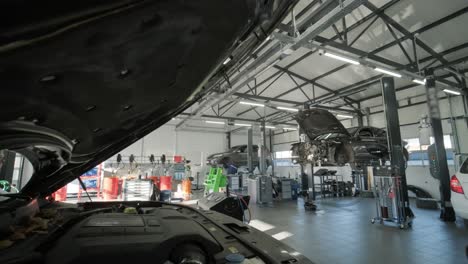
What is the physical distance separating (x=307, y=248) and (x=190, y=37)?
3548 mm

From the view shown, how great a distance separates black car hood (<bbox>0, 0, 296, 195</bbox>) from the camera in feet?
1.41

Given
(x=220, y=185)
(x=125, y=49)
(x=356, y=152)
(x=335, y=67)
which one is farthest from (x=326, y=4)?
(x=220, y=185)

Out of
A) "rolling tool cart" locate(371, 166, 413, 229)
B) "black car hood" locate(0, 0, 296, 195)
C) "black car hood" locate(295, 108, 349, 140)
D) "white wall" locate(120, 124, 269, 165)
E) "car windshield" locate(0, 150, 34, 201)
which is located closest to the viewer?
"black car hood" locate(0, 0, 296, 195)

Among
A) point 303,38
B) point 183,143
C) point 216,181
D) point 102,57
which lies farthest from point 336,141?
point 183,143

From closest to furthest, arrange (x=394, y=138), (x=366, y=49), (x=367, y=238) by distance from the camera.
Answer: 1. (x=367, y=238)
2. (x=394, y=138)
3. (x=366, y=49)

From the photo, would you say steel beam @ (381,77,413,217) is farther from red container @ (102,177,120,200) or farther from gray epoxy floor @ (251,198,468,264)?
red container @ (102,177,120,200)

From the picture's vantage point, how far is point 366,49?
690 cm

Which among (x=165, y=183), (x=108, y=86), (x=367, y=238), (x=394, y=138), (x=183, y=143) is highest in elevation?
(x=183, y=143)

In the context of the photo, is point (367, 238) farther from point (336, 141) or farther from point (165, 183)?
point (165, 183)

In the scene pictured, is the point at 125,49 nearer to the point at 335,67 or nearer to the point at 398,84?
the point at 335,67

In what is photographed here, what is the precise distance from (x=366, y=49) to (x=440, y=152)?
3.42 metres

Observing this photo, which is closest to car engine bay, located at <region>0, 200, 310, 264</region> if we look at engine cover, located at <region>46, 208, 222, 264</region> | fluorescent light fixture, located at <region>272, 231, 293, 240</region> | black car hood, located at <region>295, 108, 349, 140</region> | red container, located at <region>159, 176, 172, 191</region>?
engine cover, located at <region>46, 208, 222, 264</region>

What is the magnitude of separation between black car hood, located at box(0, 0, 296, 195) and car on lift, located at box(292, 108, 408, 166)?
4494 millimetres

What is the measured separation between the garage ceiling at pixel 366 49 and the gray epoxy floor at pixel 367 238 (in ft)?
9.83
